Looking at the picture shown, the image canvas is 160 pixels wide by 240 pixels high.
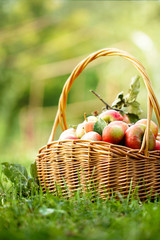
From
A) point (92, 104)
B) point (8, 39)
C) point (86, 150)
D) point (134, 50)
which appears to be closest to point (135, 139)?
point (86, 150)

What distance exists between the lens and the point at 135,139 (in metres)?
1.26

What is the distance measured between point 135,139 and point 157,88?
13.1 ft

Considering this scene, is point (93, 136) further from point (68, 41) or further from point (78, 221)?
point (68, 41)

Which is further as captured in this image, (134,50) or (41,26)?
(41,26)

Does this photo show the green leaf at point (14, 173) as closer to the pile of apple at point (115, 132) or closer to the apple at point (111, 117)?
the pile of apple at point (115, 132)

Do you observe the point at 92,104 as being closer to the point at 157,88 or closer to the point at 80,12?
the point at 80,12

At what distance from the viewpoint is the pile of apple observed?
4.17 ft

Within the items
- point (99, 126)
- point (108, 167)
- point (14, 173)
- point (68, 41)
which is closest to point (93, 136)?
point (99, 126)

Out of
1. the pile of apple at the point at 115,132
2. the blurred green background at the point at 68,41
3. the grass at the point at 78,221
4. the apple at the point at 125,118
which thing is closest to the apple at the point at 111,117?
the pile of apple at the point at 115,132

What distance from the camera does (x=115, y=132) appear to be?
1.28m

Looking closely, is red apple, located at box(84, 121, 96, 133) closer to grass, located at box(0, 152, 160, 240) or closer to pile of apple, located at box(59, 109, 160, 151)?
pile of apple, located at box(59, 109, 160, 151)

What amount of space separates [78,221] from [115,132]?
0.45 m

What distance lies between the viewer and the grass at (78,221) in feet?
2.43

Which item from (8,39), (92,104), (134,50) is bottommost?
(92,104)
